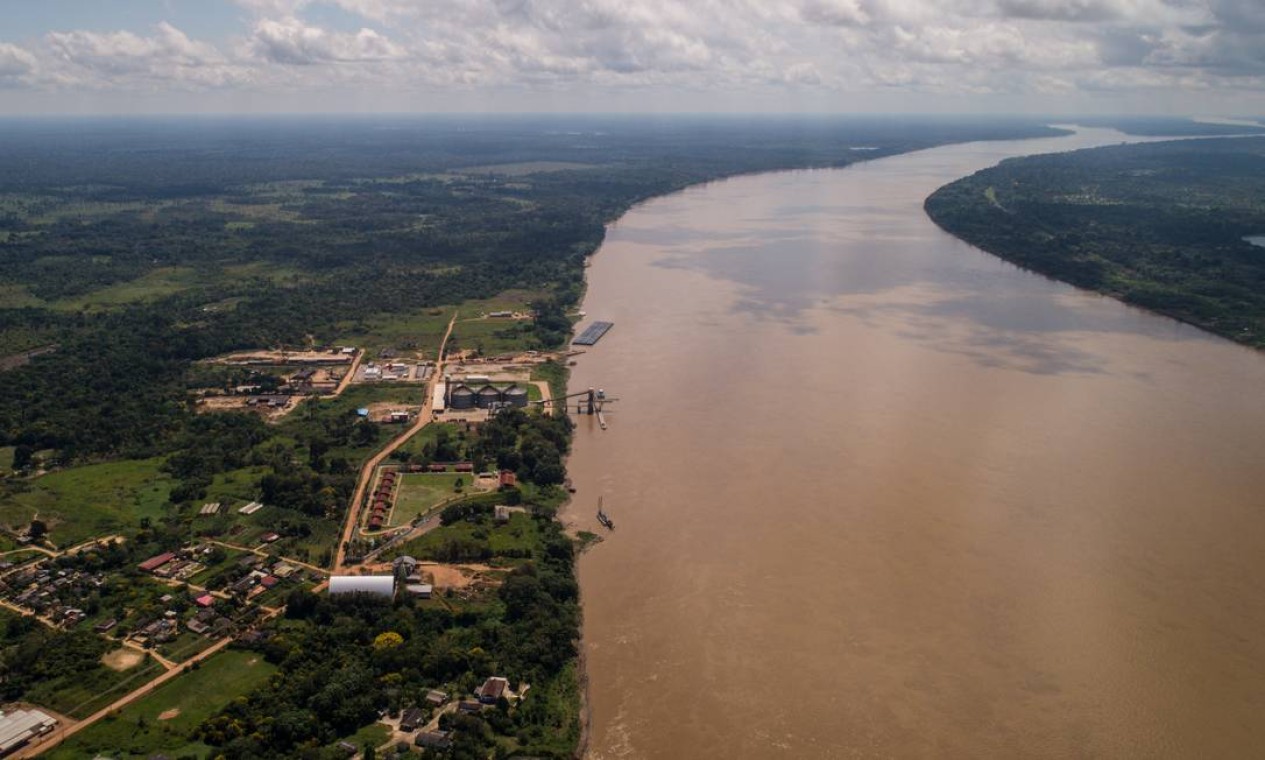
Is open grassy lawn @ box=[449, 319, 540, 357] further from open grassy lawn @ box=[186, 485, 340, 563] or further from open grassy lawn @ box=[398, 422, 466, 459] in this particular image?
open grassy lawn @ box=[186, 485, 340, 563]

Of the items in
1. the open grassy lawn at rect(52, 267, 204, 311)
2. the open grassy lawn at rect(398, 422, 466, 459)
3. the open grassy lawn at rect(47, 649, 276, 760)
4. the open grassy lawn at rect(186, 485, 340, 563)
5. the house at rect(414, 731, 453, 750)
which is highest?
the open grassy lawn at rect(52, 267, 204, 311)

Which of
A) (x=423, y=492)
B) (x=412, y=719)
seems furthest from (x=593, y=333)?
(x=412, y=719)

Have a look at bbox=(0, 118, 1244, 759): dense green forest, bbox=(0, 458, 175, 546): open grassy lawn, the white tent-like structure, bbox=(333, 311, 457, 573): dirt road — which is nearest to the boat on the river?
bbox=(0, 118, 1244, 759): dense green forest

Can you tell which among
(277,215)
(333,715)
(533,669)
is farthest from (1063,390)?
(277,215)

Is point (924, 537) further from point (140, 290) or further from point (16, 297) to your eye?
point (16, 297)

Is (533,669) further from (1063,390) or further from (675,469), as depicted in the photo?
(1063,390)

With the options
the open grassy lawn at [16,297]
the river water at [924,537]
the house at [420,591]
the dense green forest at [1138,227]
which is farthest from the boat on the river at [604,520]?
the open grassy lawn at [16,297]

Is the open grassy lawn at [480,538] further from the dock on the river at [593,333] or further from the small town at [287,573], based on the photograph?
the dock on the river at [593,333]
